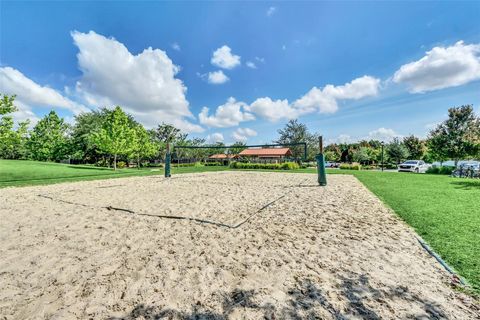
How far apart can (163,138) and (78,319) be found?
59.9 metres

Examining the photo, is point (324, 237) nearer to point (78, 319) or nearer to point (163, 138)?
point (78, 319)

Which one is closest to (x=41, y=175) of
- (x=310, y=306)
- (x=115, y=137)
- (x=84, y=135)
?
(x=115, y=137)

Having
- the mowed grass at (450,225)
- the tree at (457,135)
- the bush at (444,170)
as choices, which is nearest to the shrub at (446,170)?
the bush at (444,170)

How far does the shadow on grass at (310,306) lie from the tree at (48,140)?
4582cm

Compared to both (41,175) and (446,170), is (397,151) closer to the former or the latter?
(446,170)

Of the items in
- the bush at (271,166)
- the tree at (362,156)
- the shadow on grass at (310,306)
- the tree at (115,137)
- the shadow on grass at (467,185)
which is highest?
the tree at (115,137)

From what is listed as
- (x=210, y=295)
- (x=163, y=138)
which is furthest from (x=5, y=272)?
(x=163, y=138)

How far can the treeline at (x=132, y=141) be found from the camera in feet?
67.9

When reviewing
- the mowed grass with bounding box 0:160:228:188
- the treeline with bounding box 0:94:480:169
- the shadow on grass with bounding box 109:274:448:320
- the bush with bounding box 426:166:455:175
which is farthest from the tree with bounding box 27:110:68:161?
the bush with bounding box 426:166:455:175

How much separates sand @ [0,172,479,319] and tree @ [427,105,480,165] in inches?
967

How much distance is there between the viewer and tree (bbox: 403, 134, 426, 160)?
141 ft

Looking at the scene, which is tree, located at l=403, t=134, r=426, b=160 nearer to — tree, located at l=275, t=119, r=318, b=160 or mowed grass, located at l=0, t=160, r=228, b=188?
tree, located at l=275, t=119, r=318, b=160

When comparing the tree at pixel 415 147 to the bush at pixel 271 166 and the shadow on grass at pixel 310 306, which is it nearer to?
the bush at pixel 271 166

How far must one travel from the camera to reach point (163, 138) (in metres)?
58.0
